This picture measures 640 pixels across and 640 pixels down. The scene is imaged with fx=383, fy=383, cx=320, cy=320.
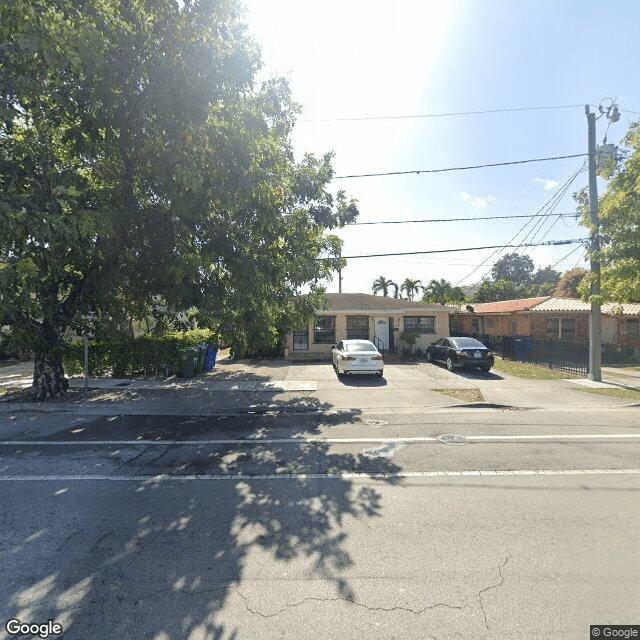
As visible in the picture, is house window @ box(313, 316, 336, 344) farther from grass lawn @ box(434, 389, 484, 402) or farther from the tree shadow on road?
the tree shadow on road

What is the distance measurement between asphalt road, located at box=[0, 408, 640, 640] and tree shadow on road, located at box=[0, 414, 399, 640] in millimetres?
17

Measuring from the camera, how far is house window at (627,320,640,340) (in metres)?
24.6

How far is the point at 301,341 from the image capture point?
22.9 meters

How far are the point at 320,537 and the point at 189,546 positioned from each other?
4.12 ft

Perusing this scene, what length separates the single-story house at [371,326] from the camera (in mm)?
22766

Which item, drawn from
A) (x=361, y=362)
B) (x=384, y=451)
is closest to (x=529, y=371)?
(x=361, y=362)

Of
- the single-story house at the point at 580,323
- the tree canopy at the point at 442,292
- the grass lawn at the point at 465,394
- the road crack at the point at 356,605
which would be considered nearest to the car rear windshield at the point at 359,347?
the grass lawn at the point at 465,394

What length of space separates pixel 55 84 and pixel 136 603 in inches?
359

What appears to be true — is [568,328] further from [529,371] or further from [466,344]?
[466,344]

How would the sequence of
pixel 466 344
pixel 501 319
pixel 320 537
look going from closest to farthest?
pixel 320 537 → pixel 466 344 → pixel 501 319

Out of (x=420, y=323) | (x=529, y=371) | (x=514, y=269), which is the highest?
(x=514, y=269)

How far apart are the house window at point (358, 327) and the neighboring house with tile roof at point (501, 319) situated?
30.8ft

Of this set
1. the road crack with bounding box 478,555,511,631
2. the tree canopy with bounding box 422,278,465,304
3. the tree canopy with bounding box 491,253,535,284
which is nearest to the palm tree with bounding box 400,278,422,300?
the tree canopy with bounding box 422,278,465,304

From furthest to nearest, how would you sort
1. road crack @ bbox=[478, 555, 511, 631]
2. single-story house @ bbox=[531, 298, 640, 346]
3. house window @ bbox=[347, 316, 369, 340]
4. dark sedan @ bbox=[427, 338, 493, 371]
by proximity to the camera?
single-story house @ bbox=[531, 298, 640, 346] < house window @ bbox=[347, 316, 369, 340] < dark sedan @ bbox=[427, 338, 493, 371] < road crack @ bbox=[478, 555, 511, 631]
